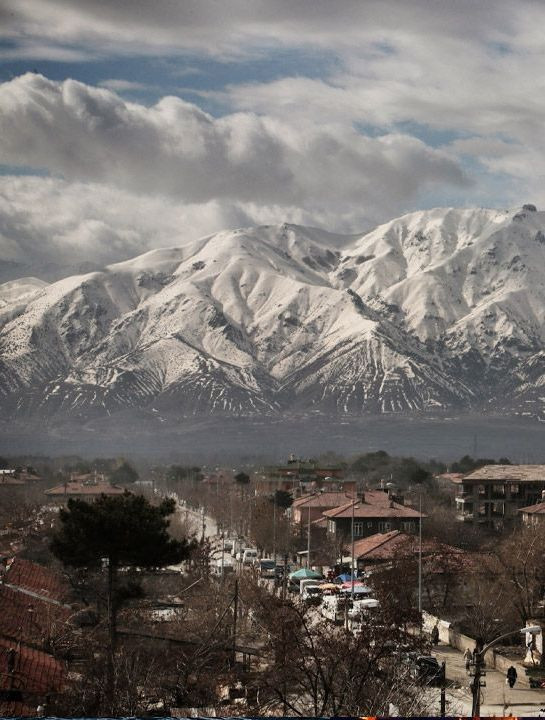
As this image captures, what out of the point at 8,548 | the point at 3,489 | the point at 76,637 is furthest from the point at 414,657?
the point at 3,489

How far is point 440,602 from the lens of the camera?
74375mm

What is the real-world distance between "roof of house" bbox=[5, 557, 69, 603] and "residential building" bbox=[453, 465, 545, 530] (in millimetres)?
56808

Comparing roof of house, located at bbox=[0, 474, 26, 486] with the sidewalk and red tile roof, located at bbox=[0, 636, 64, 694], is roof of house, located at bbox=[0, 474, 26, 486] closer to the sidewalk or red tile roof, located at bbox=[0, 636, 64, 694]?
the sidewalk

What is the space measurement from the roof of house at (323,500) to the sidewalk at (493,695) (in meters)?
69.3

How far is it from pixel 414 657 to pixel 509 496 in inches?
3084

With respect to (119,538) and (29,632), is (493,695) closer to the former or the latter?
(119,538)

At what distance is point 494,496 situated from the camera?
425 ft

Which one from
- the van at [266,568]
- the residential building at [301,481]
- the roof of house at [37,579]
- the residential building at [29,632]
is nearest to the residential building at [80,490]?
the residential building at [301,481]

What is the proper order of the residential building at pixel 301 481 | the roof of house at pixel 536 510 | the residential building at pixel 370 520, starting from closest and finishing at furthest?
the residential building at pixel 370 520, the roof of house at pixel 536 510, the residential building at pixel 301 481

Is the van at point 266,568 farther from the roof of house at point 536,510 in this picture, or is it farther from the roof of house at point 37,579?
the roof of house at point 536,510

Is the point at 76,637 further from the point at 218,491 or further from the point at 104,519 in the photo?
the point at 218,491

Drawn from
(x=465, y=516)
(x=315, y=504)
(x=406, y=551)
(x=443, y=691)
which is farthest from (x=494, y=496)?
(x=443, y=691)

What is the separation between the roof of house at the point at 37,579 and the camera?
66.5 metres

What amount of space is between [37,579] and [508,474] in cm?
7197
